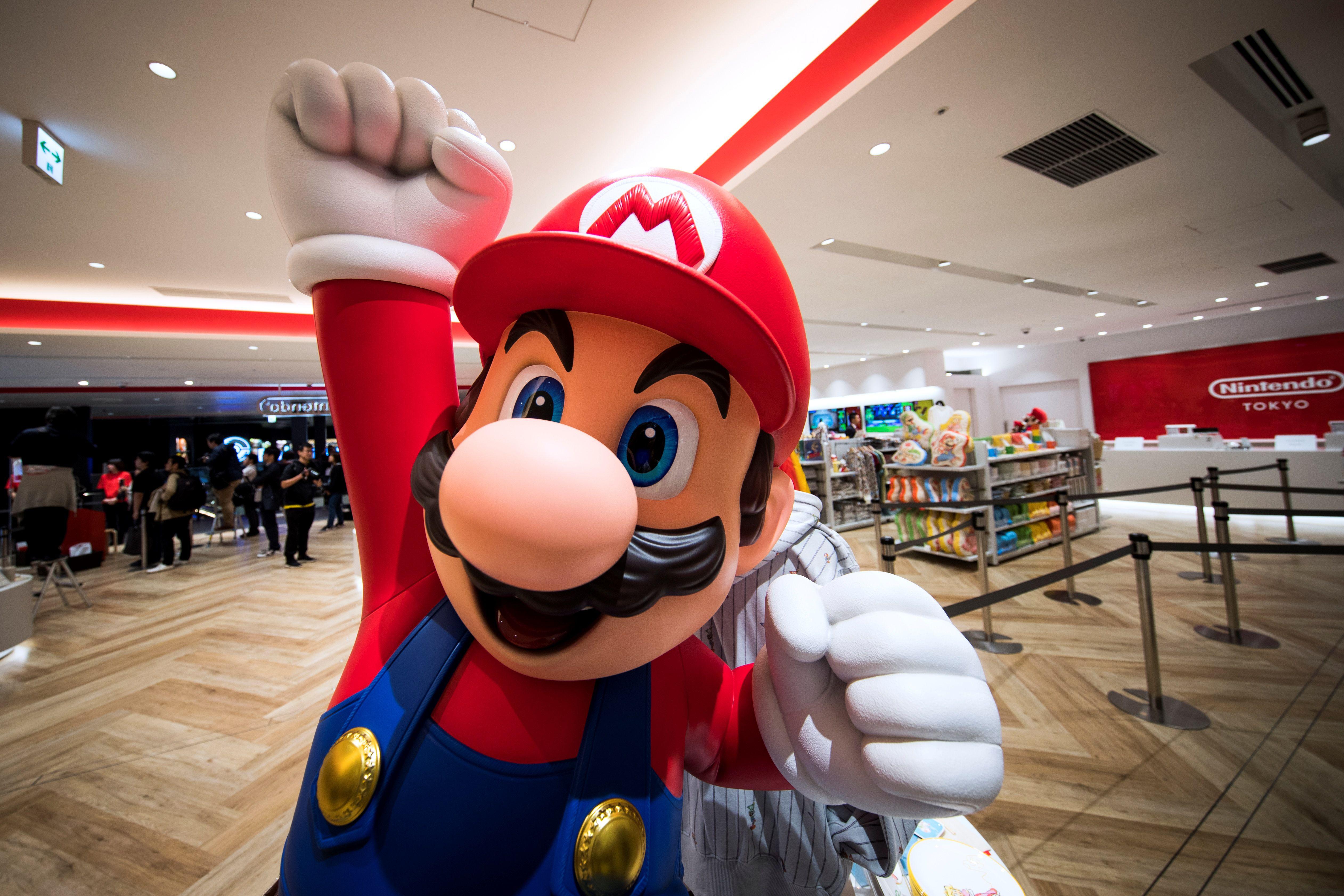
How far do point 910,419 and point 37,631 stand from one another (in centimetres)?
755

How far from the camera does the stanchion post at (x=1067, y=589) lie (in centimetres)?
318

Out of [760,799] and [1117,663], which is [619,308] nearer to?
[760,799]

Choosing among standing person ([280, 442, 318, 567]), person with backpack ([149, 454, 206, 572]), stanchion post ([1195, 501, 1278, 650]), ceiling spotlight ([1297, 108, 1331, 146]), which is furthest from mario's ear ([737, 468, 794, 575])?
person with backpack ([149, 454, 206, 572])

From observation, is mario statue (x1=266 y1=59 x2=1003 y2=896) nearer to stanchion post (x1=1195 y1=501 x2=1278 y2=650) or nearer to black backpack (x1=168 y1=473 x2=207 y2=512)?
stanchion post (x1=1195 y1=501 x2=1278 y2=650)

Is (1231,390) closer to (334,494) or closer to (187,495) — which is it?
(334,494)

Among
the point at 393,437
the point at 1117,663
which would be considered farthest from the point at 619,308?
the point at 1117,663

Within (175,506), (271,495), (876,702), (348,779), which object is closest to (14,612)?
(175,506)

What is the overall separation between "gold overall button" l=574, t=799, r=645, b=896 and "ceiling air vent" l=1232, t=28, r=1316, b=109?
4.12 meters

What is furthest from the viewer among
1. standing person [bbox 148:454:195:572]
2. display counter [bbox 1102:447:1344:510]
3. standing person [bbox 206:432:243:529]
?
standing person [bbox 206:432:243:529]

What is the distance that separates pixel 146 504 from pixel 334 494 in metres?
2.71

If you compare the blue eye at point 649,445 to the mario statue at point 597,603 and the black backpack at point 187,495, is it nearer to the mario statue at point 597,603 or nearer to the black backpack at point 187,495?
the mario statue at point 597,603

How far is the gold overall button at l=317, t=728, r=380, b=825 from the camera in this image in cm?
52

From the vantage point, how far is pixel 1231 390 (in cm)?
952

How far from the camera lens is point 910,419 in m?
5.08
